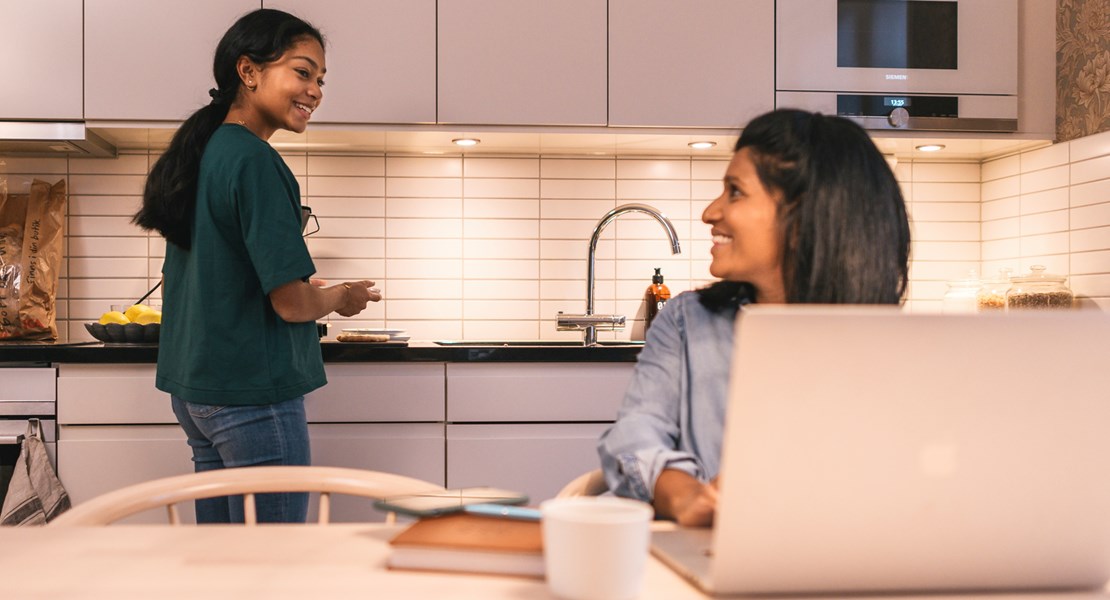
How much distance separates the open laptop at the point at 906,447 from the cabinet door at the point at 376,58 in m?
2.14

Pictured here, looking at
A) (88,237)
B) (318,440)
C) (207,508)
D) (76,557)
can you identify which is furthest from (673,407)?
(88,237)

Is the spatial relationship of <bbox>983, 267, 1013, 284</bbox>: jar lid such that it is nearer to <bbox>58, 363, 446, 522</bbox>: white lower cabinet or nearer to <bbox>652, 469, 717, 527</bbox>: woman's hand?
<bbox>58, 363, 446, 522</bbox>: white lower cabinet

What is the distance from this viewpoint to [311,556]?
0.75 metres

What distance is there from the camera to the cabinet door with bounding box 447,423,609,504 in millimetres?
2322

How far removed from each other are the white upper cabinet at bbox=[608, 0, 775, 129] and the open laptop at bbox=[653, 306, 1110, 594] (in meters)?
2.12

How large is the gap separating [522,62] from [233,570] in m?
2.08

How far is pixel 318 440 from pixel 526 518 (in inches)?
64.7

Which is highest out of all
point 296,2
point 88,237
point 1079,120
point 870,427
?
point 296,2

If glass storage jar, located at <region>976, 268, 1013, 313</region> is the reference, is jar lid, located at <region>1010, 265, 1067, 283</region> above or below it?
above

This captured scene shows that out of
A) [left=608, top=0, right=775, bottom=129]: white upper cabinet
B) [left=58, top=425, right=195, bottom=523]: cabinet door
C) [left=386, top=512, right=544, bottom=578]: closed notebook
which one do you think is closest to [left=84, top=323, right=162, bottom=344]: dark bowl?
[left=58, top=425, right=195, bottom=523]: cabinet door

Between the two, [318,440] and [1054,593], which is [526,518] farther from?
[318,440]

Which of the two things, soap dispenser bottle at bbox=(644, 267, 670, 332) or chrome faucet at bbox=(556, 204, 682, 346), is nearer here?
chrome faucet at bbox=(556, 204, 682, 346)

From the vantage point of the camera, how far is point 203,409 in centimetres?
171

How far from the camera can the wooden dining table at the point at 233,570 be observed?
65 cm
